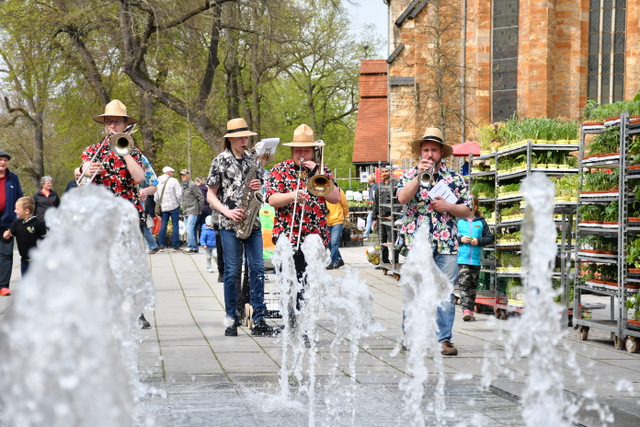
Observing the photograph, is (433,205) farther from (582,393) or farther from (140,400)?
(140,400)

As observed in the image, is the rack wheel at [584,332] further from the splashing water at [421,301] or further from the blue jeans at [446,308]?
the splashing water at [421,301]

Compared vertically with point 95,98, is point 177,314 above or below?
below

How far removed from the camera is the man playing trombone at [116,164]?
8156 mm

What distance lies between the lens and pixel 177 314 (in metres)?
10.6

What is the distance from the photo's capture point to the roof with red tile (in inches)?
Answer: 1992

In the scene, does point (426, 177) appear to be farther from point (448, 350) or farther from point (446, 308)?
point (448, 350)

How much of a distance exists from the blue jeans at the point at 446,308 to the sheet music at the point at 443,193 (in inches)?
20.7

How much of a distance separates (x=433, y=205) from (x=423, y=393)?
2337mm

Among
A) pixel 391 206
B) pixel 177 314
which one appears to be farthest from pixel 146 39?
pixel 177 314

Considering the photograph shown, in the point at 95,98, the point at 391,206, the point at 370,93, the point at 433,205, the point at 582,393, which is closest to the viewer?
the point at 582,393

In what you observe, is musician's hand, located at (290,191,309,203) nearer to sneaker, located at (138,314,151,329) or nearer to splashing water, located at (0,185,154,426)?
sneaker, located at (138,314,151,329)

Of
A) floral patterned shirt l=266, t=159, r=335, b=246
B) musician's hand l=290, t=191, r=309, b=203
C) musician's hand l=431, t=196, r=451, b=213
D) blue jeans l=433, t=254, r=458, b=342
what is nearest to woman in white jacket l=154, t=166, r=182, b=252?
floral patterned shirt l=266, t=159, r=335, b=246

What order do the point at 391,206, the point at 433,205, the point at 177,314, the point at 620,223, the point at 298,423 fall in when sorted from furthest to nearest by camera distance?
the point at 391,206
the point at 177,314
the point at 620,223
the point at 433,205
the point at 298,423

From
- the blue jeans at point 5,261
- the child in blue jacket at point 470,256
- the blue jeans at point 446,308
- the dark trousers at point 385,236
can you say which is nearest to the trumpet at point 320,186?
the blue jeans at point 446,308
